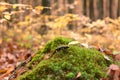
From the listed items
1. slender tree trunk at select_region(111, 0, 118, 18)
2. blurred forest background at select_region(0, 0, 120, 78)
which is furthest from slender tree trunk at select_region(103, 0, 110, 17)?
blurred forest background at select_region(0, 0, 120, 78)

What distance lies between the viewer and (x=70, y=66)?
2.60 m

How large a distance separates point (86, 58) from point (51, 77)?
37cm

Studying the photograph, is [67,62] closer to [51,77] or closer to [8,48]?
[51,77]

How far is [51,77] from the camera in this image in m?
2.55

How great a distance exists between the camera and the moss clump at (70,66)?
256 cm

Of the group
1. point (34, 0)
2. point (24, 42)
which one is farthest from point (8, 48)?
point (34, 0)

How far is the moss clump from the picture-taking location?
256cm

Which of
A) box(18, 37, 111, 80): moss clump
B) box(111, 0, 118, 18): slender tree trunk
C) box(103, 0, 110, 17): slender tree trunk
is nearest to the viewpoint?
box(18, 37, 111, 80): moss clump

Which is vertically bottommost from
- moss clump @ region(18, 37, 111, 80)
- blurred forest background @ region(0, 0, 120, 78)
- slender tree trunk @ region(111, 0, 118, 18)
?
slender tree trunk @ region(111, 0, 118, 18)

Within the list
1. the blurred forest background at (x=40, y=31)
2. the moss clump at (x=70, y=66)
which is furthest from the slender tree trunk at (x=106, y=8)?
the moss clump at (x=70, y=66)

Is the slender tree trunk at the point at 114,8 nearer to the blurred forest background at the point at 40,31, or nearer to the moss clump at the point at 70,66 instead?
the blurred forest background at the point at 40,31

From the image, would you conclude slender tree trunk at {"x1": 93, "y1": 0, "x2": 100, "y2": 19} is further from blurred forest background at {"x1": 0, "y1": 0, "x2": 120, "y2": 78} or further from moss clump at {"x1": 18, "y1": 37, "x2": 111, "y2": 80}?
moss clump at {"x1": 18, "y1": 37, "x2": 111, "y2": 80}

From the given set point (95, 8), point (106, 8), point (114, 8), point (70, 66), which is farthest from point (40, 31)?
point (70, 66)

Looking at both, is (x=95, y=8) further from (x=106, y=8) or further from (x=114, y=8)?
(x=114, y=8)
